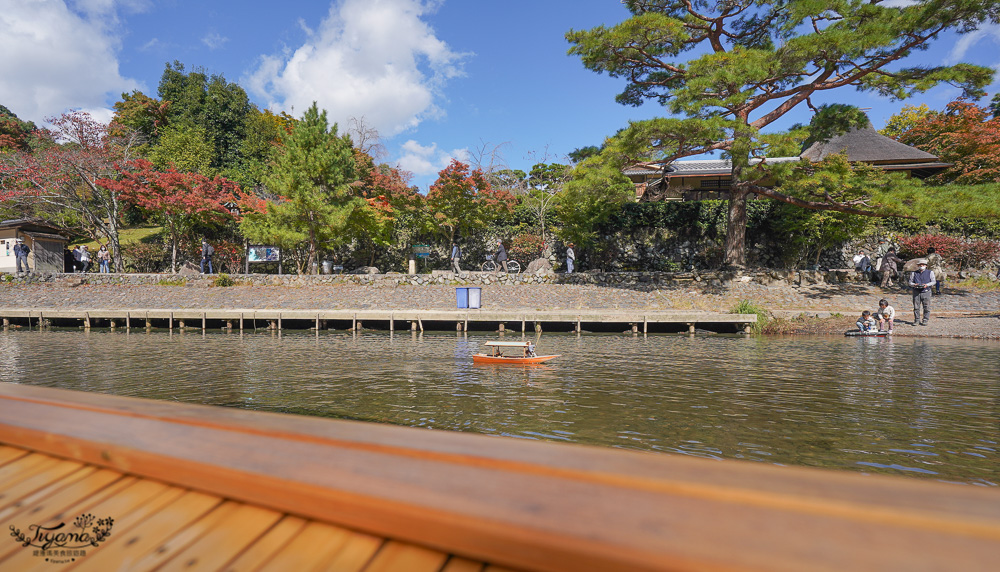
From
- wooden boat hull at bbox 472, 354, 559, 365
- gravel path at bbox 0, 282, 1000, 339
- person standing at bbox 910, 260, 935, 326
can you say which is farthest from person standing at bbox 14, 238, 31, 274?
person standing at bbox 910, 260, 935, 326

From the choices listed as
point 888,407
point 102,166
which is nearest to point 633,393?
point 888,407

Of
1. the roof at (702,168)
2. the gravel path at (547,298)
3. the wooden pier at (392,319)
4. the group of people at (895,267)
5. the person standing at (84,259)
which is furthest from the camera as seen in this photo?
the roof at (702,168)

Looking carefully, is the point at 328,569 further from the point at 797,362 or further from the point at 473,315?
the point at 473,315

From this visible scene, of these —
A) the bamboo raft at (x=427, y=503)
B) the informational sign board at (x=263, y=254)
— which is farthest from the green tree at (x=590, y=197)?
the bamboo raft at (x=427, y=503)

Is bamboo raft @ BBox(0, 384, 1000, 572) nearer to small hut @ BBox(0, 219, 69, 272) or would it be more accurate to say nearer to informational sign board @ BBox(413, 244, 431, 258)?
informational sign board @ BBox(413, 244, 431, 258)

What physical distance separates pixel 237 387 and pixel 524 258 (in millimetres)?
17693

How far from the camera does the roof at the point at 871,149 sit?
2303 centimetres

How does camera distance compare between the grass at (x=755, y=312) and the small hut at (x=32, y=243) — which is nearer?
the grass at (x=755, y=312)

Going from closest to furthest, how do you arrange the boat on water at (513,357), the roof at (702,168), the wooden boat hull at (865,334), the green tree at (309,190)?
the boat on water at (513,357) → the wooden boat hull at (865,334) → the green tree at (309,190) → the roof at (702,168)

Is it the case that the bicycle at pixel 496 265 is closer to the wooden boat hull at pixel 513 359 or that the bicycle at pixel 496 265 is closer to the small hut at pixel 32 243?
the wooden boat hull at pixel 513 359

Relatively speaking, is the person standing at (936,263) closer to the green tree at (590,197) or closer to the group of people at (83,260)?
the green tree at (590,197)

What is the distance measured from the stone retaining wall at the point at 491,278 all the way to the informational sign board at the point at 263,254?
141cm

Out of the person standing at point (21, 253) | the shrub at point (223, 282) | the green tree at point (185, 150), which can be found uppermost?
the green tree at point (185, 150)

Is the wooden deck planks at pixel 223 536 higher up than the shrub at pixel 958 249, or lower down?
lower down
